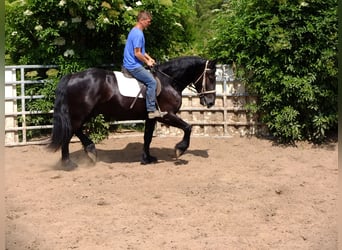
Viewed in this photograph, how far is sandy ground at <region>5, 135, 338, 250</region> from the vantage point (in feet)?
14.8

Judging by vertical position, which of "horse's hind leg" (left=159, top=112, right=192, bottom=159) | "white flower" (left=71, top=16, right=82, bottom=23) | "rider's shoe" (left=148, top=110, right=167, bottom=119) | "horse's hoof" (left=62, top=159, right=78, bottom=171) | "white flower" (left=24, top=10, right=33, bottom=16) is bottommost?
"horse's hoof" (left=62, top=159, right=78, bottom=171)

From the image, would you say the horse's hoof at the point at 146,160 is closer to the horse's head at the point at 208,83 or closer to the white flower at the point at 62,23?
the horse's head at the point at 208,83

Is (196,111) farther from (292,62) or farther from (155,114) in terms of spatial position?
(155,114)

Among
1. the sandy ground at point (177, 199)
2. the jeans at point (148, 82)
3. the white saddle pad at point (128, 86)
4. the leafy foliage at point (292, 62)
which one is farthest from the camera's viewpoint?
the leafy foliage at point (292, 62)

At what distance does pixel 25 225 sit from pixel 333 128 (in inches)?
232

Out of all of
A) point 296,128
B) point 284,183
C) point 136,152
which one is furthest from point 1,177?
point 296,128

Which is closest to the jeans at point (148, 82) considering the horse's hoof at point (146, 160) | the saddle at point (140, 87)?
the saddle at point (140, 87)

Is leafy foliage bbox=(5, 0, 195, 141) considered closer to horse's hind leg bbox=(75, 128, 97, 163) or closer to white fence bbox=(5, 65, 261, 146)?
white fence bbox=(5, 65, 261, 146)


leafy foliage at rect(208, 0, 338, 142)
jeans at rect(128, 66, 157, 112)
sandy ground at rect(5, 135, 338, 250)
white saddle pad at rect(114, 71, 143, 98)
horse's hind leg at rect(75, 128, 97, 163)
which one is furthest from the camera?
leafy foliage at rect(208, 0, 338, 142)

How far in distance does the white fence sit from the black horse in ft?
Answer: 6.48

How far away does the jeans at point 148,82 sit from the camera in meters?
6.97

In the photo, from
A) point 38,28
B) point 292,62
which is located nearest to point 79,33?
point 38,28

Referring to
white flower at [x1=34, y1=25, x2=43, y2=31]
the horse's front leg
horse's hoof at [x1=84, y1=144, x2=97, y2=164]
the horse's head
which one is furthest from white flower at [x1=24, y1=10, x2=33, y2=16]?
the horse's head

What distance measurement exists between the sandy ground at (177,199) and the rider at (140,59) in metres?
1.11
